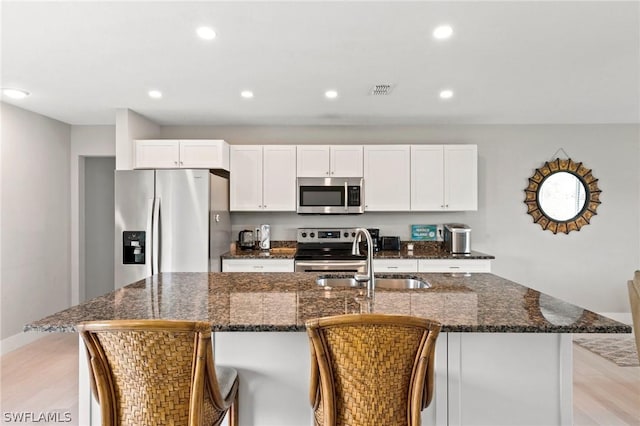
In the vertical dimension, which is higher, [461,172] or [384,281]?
[461,172]

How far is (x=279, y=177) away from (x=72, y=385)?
8.87ft

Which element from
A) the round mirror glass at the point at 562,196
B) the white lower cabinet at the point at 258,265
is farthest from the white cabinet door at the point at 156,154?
the round mirror glass at the point at 562,196

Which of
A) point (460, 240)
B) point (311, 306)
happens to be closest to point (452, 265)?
point (460, 240)

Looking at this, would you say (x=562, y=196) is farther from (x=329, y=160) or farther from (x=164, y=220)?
(x=164, y=220)

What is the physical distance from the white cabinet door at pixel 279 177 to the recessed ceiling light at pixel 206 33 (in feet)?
6.86

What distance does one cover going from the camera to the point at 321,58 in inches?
110

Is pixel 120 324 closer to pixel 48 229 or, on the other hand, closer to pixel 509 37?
pixel 509 37

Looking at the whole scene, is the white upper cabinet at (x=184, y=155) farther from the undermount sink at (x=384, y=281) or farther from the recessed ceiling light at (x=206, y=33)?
the undermount sink at (x=384, y=281)

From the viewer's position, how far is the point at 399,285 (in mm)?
2576

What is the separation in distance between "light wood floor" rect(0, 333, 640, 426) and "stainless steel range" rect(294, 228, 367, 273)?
6.90 feet

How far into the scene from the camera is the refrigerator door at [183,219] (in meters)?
3.88

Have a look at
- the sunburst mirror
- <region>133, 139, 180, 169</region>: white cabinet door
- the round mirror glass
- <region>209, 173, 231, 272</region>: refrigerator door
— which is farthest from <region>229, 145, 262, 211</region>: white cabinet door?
the round mirror glass

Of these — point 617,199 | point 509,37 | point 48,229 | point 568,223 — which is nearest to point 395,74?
point 509,37

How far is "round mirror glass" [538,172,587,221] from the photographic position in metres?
4.84
